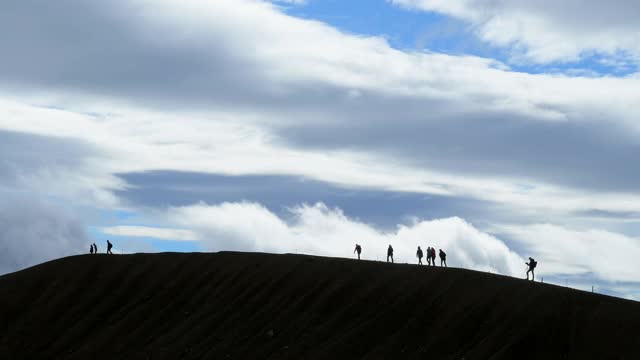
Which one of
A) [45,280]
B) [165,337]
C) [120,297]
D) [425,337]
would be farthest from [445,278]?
[45,280]

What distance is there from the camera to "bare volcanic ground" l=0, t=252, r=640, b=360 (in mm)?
57688

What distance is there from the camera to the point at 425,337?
61594 mm

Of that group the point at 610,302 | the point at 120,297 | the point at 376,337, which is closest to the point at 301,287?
the point at 376,337

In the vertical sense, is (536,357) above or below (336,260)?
below

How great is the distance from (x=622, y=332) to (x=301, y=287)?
28.5 meters

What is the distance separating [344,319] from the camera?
67938mm

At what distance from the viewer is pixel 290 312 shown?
71750 mm

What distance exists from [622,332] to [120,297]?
1908 inches

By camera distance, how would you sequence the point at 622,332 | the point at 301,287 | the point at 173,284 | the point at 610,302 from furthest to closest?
1. the point at 173,284
2. the point at 301,287
3. the point at 610,302
4. the point at 622,332

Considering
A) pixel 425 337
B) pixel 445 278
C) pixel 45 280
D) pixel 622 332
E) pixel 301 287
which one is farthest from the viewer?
pixel 45 280

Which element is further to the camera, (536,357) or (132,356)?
(132,356)

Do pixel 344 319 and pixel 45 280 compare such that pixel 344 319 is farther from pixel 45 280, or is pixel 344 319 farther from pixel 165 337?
pixel 45 280

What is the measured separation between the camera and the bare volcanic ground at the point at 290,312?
5769 centimetres

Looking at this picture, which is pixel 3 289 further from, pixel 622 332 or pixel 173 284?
pixel 622 332
